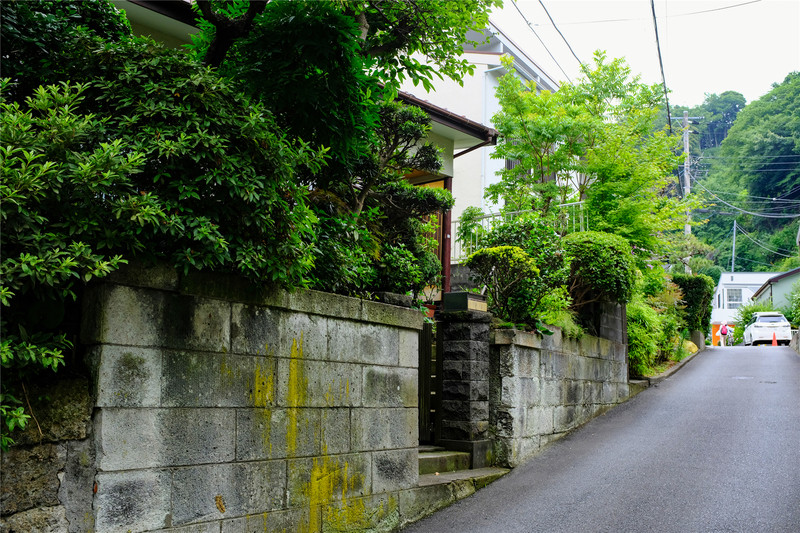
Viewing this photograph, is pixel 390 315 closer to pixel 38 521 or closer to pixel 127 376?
pixel 127 376

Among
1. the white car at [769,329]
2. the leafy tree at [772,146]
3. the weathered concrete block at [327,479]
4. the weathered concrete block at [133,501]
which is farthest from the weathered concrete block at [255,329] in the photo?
the leafy tree at [772,146]

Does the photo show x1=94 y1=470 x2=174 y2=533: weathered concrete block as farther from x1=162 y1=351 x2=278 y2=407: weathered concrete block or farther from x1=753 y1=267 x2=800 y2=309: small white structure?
x1=753 y1=267 x2=800 y2=309: small white structure

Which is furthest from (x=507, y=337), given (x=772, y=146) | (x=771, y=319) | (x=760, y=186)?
(x=760, y=186)

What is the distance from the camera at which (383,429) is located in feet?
19.9

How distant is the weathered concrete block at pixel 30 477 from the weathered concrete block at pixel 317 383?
1.69m

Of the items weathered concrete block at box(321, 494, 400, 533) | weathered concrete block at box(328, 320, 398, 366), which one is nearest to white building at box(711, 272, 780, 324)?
weathered concrete block at box(328, 320, 398, 366)

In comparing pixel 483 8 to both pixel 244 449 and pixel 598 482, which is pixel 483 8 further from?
pixel 598 482

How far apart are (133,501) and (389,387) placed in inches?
106

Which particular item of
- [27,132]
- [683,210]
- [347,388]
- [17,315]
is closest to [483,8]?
[347,388]

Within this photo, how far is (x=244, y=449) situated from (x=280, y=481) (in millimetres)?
463

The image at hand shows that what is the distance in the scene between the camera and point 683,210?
1562 cm

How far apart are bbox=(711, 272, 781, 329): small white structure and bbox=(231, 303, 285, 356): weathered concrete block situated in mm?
53367

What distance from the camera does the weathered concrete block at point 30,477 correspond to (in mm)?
3465

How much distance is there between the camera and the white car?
3098 cm
